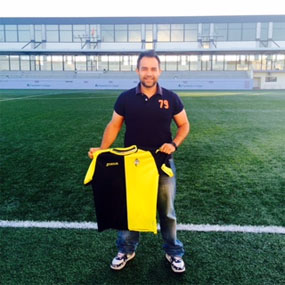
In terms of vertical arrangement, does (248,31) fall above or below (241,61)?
above

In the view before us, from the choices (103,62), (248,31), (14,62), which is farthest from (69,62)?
(248,31)

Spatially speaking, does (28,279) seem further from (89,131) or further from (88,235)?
(89,131)

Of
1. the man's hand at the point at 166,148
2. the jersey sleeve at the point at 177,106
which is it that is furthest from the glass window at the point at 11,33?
the man's hand at the point at 166,148

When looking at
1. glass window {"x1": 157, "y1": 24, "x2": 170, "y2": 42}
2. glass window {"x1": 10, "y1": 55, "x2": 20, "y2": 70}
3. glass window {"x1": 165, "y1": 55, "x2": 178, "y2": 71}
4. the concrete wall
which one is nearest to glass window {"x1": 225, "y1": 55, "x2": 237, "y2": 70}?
the concrete wall

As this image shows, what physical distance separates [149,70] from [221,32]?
55944mm

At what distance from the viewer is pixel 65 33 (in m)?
57.0

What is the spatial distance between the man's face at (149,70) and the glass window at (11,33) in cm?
5863

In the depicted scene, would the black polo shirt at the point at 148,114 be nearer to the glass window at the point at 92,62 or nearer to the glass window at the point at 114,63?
the glass window at the point at 114,63

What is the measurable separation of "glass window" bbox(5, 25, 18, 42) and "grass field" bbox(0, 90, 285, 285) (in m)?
52.0

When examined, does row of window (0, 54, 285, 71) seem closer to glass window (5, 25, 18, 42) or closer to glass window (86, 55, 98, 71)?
glass window (86, 55, 98, 71)

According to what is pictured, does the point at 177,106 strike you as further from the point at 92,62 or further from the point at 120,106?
the point at 92,62

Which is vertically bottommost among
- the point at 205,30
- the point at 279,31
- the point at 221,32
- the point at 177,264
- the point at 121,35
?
the point at 177,264

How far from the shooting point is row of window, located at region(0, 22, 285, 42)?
5509 centimetres

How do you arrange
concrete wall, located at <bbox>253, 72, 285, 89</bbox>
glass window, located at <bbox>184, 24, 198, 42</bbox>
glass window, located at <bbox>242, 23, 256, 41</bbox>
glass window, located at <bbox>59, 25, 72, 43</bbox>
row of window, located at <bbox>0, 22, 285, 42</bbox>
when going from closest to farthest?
concrete wall, located at <bbox>253, 72, 285, 89</bbox>
glass window, located at <bbox>242, 23, 256, 41</bbox>
row of window, located at <bbox>0, 22, 285, 42</bbox>
glass window, located at <bbox>184, 24, 198, 42</bbox>
glass window, located at <bbox>59, 25, 72, 43</bbox>
